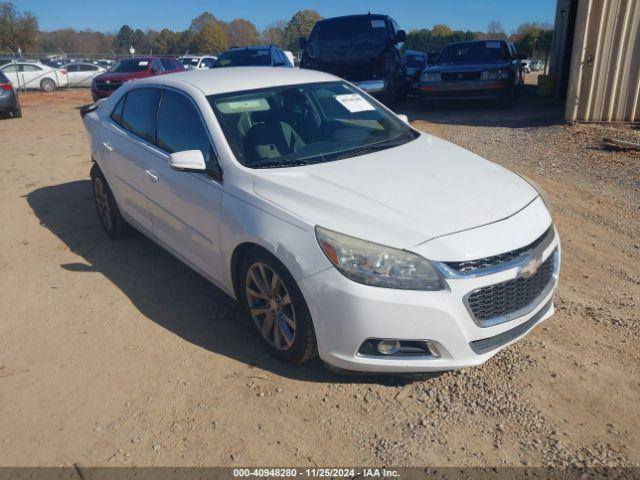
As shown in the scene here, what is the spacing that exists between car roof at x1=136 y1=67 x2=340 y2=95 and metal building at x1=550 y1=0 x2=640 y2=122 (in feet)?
22.7

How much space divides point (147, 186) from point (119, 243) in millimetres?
1400

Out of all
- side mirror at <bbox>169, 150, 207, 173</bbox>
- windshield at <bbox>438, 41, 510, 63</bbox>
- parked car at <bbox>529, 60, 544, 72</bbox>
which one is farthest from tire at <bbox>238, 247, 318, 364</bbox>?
parked car at <bbox>529, 60, 544, 72</bbox>

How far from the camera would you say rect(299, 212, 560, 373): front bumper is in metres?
2.65

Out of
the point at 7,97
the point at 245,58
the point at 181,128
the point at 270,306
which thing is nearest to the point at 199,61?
the point at 7,97

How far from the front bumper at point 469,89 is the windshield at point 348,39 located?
1.59 m

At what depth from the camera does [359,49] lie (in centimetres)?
1257

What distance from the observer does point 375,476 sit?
247 cm

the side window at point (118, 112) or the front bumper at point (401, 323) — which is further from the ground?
the side window at point (118, 112)

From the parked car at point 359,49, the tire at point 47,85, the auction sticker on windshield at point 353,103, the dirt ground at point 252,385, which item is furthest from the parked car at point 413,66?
the tire at point 47,85

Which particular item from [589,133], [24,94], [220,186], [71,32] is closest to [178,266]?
[220,186]

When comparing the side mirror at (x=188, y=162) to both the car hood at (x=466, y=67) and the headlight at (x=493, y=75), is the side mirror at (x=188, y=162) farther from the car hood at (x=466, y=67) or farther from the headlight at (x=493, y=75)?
the headlight at (x=493, y=75)

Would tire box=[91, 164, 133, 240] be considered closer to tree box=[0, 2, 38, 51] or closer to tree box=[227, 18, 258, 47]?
tree box=[0, 2, 38, 51]

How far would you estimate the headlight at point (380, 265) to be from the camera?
8.70 feet

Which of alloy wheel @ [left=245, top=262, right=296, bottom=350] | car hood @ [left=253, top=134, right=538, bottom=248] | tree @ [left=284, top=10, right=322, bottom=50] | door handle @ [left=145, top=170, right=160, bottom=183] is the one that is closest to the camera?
car hood @ [left=253, top=134, right=538, bottom=248]
